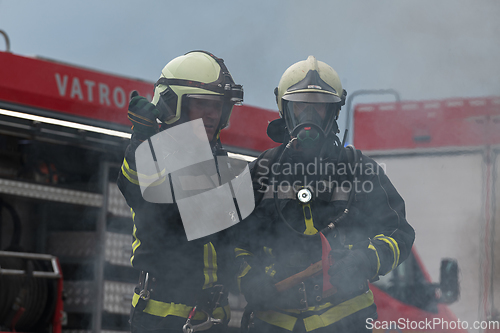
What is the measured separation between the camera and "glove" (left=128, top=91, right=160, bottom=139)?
2.20 m

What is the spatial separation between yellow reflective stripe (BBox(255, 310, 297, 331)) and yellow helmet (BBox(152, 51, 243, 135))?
31.8 inches

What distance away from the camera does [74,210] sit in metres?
4.82

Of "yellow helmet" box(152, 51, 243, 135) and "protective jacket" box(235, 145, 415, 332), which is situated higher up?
"yellow helmet" box(152, 51, 243, 135)

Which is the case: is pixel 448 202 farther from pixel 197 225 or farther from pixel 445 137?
pixel 197 225

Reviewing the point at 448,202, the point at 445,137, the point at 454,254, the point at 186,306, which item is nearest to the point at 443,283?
the point at 454,254

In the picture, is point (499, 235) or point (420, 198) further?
→ point (420, 198)

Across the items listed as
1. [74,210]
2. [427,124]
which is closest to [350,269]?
[427,124]

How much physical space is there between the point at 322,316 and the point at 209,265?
473 millimetres

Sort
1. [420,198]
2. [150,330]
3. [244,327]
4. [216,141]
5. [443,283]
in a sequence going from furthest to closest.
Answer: [420,198] → [443,283] → [216,141] → [244,327] → [150,330]

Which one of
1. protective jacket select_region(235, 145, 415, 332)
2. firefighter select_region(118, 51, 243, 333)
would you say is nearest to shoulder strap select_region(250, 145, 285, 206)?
protective jacket select_region(235, 145, 415, 332)

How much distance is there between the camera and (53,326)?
4516 millimetres

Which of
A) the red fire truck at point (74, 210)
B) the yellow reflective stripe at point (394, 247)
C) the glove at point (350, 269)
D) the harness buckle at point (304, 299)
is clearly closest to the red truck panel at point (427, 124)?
the red fire truck at point (74, 210)

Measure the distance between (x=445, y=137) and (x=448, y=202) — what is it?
0.59 meters

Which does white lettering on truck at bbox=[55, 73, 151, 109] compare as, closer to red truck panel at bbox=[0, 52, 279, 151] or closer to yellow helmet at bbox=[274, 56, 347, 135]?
red truck panel at bbox=[0, 52, 279, 151]
